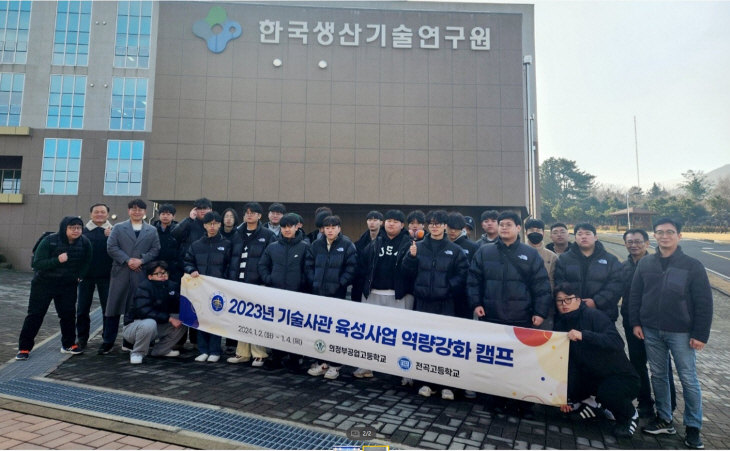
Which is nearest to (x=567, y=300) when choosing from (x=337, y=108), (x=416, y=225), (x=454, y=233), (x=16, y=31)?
(x=454, y=233)

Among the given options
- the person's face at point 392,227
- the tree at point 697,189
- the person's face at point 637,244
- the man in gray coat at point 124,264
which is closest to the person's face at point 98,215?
the man in gray coat at point 124,264

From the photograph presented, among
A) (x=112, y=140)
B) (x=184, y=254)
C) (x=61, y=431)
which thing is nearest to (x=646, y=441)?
(x=61, y=431)

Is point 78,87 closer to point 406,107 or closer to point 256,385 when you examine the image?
point 406,107

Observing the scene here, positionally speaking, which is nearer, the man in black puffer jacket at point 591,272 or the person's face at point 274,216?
the man in black puffer jacket at point 591,272

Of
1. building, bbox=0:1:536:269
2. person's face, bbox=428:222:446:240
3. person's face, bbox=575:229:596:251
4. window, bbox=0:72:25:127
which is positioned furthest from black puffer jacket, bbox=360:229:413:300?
window, bbox=0:72:25:127

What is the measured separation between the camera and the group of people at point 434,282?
3.63 meters

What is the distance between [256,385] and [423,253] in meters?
2.37

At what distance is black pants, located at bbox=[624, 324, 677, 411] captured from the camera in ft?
13.2

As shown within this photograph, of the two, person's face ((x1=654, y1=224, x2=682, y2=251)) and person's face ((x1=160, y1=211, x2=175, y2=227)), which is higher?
person's face ((x1=160, y1=211, x2=175, y2=227))

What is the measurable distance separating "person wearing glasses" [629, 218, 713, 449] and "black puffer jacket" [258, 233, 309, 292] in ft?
12.4

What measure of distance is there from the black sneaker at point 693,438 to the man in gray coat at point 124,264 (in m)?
6.36

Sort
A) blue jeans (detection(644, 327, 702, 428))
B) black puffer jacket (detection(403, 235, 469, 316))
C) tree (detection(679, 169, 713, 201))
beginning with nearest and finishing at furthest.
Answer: blue jeans (detection(644, 327, 702, 428))
black puffer jacket (detection(403, 235, 469, 316))
tree (detection(679, 169, 713, 201))

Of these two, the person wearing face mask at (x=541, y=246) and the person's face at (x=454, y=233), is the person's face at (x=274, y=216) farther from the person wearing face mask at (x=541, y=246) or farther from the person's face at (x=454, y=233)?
the person wearing face mask at (x=541, y=246)

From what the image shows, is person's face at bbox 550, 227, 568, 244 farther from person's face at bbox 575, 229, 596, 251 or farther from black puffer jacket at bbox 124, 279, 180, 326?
black puffer jacket at bbox 124, 279, 180, 326
